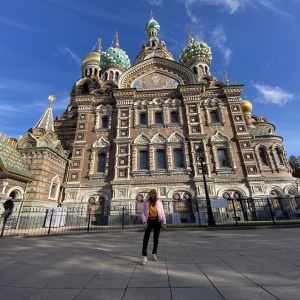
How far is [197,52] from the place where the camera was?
2867 centimetres

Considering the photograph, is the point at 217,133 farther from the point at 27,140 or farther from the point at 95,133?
the point at 27,140

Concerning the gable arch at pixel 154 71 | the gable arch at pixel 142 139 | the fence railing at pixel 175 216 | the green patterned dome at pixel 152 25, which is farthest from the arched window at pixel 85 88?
the fence railing at pixel 175 216

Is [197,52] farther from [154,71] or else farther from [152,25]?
[152,25]

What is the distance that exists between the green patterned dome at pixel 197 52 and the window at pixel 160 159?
19.0m

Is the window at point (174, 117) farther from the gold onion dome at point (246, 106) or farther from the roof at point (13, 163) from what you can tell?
the roof at point (13, 163)

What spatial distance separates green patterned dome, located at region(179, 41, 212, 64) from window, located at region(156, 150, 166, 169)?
62.2ft

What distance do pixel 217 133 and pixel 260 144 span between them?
4624mm

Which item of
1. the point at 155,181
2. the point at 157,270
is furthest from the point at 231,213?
the point at 157,270

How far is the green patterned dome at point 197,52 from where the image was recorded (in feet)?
93.5

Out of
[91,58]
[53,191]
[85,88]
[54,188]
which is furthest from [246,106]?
[91,58]

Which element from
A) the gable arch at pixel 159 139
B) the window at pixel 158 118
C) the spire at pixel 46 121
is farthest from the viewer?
the window at pixel 158 118

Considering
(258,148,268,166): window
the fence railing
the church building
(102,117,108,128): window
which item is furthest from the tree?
(102,117,108,128): window

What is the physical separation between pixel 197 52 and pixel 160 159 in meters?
20.7

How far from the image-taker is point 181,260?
3.99 m
